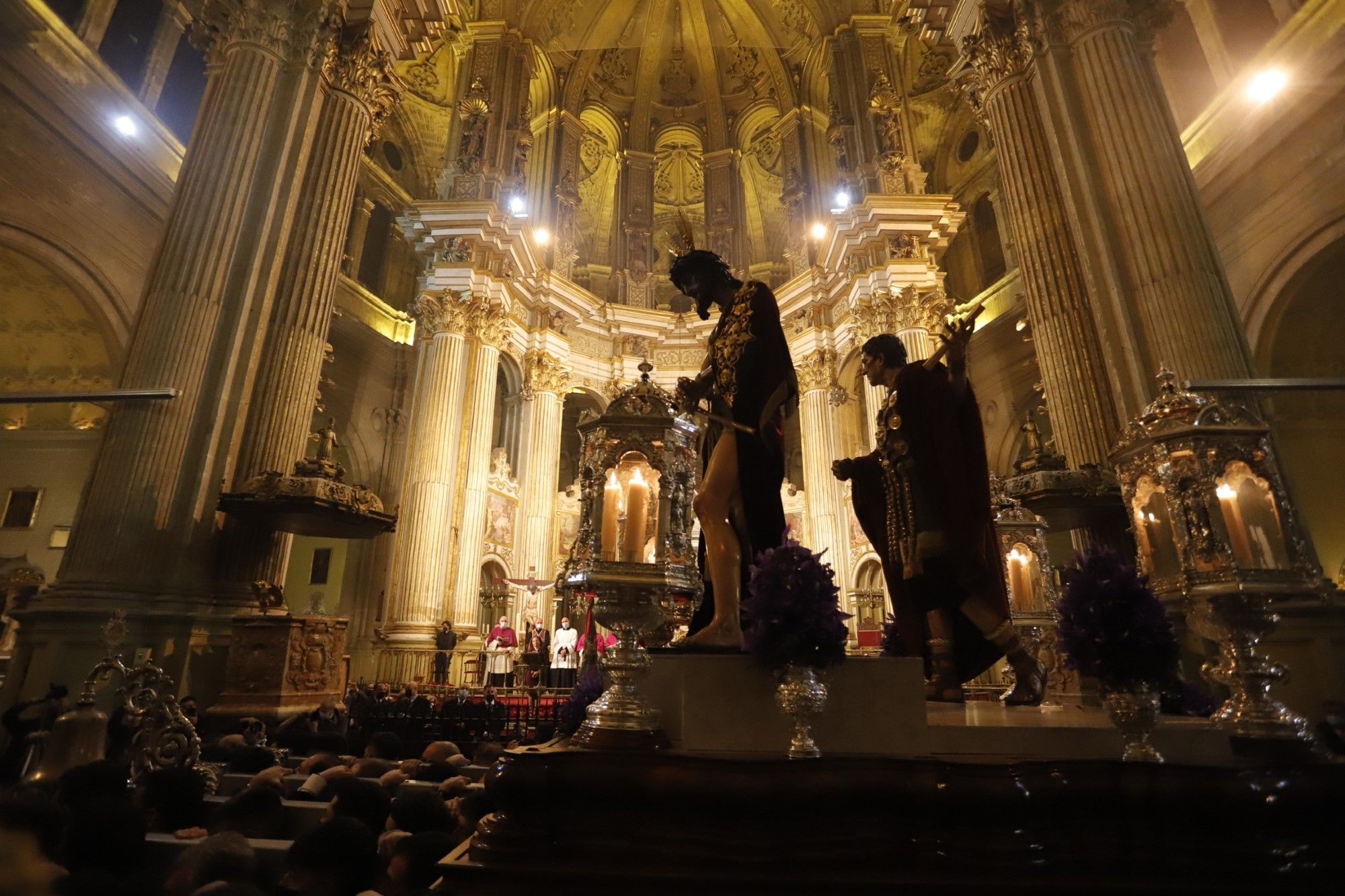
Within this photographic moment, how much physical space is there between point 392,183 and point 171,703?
1921cm

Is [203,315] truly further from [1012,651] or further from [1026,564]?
[1026,564]

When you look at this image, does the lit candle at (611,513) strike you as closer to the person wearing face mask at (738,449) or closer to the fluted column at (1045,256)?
the person wearing face mask at (738,449)

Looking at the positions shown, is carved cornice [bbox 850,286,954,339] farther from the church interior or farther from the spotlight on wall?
the spotlight on wall

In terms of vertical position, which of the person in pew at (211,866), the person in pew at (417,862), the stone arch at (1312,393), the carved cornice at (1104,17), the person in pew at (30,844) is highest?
the carved cornice at (1104,17)

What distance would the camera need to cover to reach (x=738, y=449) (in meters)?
3.53

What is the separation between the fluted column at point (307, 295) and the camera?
788 centimetres

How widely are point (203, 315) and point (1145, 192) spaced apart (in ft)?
33.5

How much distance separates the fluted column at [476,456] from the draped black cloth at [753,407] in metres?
12.4

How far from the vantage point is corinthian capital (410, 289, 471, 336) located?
16562 mm

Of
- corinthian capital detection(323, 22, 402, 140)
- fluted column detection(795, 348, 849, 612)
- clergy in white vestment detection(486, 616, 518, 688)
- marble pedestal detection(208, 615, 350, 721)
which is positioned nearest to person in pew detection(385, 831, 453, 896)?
marble pedestal detection(208, 615, 350, 721)

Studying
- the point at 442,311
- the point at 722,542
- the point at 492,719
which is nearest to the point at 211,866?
the point at 722,542

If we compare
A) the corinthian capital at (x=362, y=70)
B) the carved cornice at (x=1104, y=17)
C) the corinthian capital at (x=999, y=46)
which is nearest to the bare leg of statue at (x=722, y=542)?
the carved cornice at (x=1104, y=17)

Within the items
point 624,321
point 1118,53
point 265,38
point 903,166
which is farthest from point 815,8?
point 265,38

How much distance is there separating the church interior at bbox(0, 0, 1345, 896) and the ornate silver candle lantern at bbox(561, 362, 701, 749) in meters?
0.04
